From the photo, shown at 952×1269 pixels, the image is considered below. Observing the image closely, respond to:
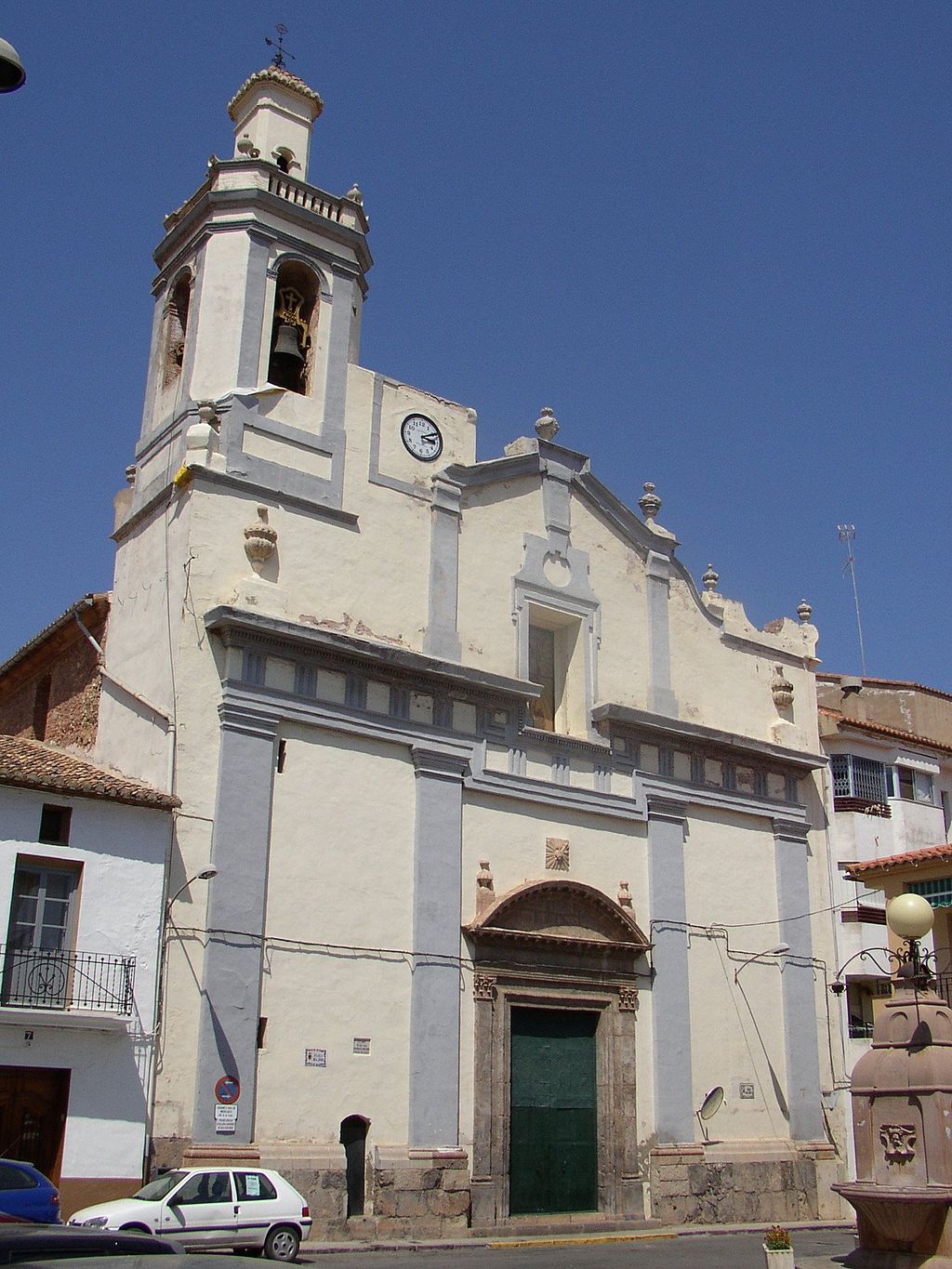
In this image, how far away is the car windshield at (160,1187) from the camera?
1459cm

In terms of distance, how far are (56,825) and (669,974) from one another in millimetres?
11362

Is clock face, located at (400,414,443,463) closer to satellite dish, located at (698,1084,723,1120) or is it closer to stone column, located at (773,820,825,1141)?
stone column, located at (773,820,825,1141)

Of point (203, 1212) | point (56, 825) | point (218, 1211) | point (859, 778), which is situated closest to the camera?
point (203, 1212)

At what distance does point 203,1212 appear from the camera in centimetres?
1468

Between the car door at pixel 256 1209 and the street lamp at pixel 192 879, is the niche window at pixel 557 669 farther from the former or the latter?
the car door at pixel 256 1209

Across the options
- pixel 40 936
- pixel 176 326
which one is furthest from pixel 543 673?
pixel 40 936

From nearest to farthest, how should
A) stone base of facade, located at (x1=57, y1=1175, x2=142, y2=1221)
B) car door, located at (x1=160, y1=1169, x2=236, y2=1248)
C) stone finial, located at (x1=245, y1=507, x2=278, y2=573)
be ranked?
A: car door, located at (x1=160, y1=1169, x2=236, y2=1248) < stone base of facade, located at (x1=57, y1=1175, x2=142, y2=1221) < stone finial, located at (x1=245, y1=507, x2=278, y2=573)

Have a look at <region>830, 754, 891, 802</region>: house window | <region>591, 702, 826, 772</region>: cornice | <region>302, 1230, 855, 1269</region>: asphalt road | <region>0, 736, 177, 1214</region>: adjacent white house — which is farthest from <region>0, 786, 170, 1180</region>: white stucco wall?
<region>830, 754, 891, 802</region>: house window

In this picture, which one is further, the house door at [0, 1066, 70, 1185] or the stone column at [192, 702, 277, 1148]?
the stone column at [192, 702, 277, 1148]

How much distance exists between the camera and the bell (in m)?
22.2

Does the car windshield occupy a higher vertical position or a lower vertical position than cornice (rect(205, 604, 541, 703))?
lower

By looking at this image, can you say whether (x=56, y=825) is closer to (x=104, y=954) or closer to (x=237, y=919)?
(x=104, y=954)

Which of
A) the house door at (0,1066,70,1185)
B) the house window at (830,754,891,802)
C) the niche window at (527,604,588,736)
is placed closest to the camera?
the house door at (0,1066,70,1185)

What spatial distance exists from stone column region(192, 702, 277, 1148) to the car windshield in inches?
93.6
